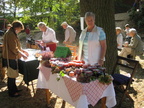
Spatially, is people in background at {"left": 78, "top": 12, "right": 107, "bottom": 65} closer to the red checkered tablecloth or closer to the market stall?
the market stall

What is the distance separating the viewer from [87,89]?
195 centimetres

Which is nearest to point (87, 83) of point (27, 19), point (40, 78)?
point (40, 78)

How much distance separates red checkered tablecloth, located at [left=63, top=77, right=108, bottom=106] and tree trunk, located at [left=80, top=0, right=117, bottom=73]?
5.55ft

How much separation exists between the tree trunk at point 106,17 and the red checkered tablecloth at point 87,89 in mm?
1691

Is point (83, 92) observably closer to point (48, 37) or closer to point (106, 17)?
point (106, 17)

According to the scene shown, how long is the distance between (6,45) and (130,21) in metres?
12.7

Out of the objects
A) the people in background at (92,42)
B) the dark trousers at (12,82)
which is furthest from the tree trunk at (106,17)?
the dark trousers at (12,82)

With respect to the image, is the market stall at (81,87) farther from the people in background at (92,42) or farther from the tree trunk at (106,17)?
the tree trunk at (106,17)

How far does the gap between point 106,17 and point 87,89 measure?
2.17m

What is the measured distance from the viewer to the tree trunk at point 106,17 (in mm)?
3486

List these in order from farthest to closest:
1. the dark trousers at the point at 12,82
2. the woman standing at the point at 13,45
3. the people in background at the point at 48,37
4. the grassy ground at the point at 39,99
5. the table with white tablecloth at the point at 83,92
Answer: the people in background at the point at 48,37 < the dark trousers at the point at 12,82 < the grassy ground at the point at 39,99 < the woman standing at the point at 13,45 < the table with white tablecloth at the point at 83,92

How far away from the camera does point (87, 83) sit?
1.96m

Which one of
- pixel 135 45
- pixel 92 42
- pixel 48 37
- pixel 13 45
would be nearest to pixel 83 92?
pixel 92 42

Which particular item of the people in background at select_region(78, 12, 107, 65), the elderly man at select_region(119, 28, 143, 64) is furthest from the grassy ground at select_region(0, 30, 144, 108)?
the elderly man at select_region(119, 28, 143, 64)
